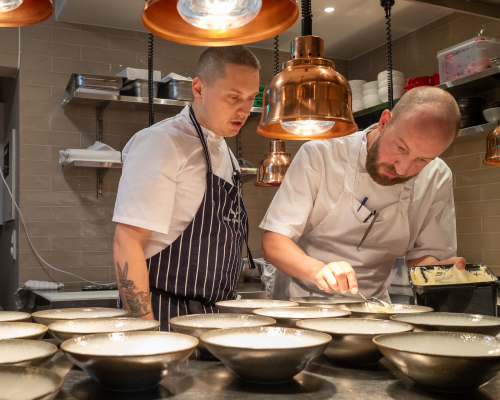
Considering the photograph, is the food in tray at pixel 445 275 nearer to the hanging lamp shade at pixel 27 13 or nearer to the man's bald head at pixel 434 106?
the man's bald head at pixel 434 106

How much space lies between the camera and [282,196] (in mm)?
1826

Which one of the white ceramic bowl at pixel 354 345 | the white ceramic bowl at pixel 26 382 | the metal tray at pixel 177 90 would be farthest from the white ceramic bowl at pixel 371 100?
the white ceramic bowl at pixel 26 382

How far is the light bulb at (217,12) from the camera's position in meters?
1.01

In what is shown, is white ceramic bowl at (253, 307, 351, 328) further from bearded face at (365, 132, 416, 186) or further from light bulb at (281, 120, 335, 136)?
bearded face at (365, 132, 416, 186)

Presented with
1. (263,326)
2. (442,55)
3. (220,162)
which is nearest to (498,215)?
(442,55)

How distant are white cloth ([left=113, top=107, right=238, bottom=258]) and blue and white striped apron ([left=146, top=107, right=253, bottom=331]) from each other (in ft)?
0.09

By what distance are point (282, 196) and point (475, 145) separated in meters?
2.28

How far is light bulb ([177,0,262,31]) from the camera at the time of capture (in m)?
1.01

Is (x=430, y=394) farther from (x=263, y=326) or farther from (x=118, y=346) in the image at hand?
(x=118, y=346)

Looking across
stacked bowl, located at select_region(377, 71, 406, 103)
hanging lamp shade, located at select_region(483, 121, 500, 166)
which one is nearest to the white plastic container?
stacked bowl, located at select_region(377, 71, 406, 103)

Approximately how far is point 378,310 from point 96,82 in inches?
110

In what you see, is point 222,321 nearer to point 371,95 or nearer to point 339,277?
point 339,277

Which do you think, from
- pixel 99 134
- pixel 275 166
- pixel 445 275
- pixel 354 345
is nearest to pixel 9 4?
pixel 354 345

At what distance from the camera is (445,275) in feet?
4.86
